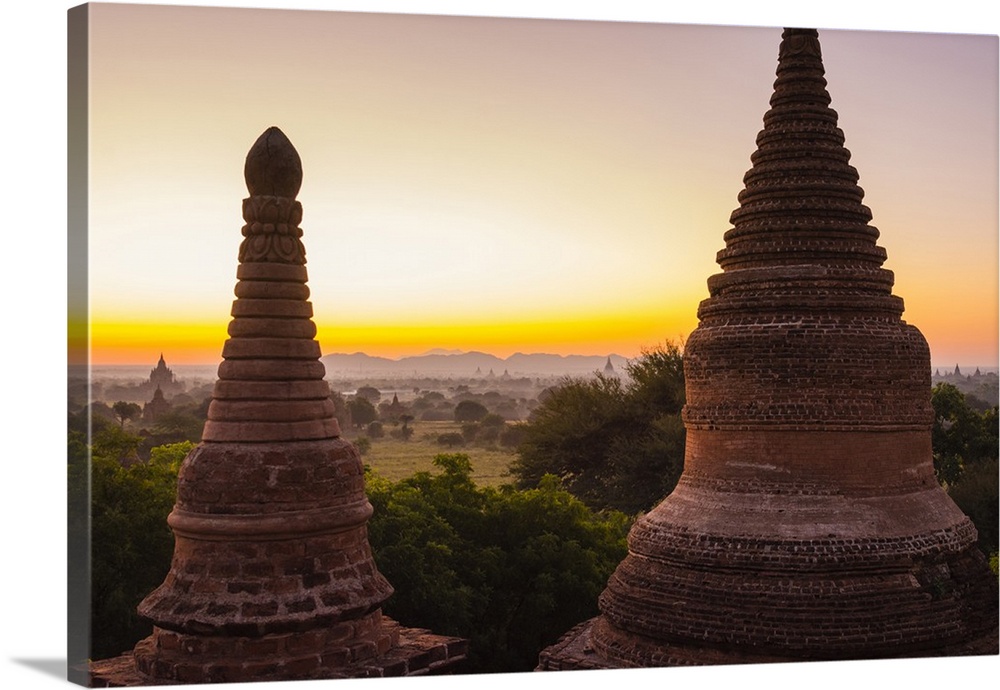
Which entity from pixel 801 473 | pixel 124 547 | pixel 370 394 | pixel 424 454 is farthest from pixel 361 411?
pixel 801 473

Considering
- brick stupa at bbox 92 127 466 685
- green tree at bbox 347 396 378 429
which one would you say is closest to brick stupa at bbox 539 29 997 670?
brick stupa at bbox 92 127 466 685

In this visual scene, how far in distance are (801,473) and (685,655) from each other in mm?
2037

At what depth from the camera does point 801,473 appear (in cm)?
1098

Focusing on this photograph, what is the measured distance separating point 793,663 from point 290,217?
6064 mm

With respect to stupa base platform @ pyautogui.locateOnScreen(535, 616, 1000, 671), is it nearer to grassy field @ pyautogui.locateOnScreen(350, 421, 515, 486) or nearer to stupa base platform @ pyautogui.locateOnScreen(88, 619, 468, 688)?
stupa base platform @ pyautogui.locateOnScreen(88, 619, 468, 688)

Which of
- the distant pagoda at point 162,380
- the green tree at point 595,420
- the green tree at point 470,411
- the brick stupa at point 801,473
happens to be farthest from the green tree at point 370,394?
the brick stupa at point 801,473

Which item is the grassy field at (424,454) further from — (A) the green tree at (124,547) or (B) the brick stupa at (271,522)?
(B) the brick stupa at (271,522)

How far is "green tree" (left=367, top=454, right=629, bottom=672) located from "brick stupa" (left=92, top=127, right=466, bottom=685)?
4.58 metres

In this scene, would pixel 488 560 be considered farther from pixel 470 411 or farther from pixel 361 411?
pixel 470 411

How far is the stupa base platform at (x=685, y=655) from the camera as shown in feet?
34.5

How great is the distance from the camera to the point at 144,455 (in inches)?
822

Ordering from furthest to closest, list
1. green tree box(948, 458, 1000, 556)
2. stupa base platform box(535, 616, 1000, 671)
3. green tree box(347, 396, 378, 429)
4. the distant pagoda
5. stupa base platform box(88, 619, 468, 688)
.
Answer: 1. green tree box(347, 396, 378, 429)
2. green tree box(948, 458, 1000, 556)
3. the distant pagoda
4. stupa base platform box(535, 616, 1000, 671)
5. stupa base platform box(88, 619, 468, 688)

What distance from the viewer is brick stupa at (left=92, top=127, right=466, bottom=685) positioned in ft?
31.7

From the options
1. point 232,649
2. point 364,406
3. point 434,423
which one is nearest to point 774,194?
point 232,649
